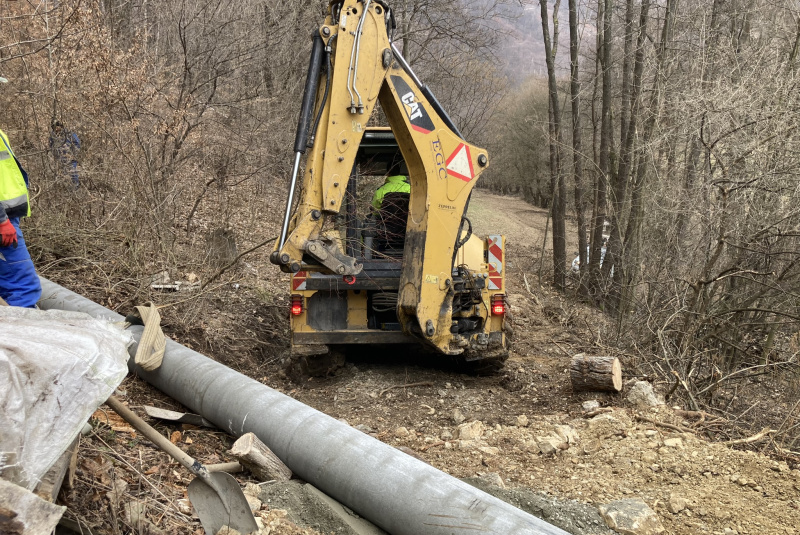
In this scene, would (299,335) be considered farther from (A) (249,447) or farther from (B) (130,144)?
(B) (130,144)

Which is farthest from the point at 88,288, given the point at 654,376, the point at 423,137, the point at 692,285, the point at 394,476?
the point at 692,285

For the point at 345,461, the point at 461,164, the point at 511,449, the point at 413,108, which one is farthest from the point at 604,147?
the point at 345,461

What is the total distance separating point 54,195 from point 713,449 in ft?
23.9

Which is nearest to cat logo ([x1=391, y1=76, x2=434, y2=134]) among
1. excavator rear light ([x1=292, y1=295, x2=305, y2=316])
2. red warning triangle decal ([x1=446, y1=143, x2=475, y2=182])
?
red warning triangle decal ([x1=446, y1=143, x2=475, y2=182])

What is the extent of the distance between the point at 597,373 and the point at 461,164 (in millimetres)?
2232

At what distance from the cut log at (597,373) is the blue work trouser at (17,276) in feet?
15.3

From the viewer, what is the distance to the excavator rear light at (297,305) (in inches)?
255

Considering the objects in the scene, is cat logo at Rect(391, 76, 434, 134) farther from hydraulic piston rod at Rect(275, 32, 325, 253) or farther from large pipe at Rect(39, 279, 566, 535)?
large pipe at Rect(39, 279, 566, 535)

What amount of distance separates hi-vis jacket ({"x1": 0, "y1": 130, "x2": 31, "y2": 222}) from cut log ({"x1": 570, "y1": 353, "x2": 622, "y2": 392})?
15.8 feet

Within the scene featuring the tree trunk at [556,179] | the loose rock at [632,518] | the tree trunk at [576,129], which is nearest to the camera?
the loose rock at [632,518]

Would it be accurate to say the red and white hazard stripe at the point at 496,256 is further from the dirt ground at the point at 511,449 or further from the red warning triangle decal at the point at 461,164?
the dirt ground at the point at 511,449

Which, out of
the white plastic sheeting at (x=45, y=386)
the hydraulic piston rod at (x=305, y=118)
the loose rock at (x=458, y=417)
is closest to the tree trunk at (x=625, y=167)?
the loose rock at (x=458, y=417)

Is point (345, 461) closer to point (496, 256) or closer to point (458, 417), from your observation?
point (458, 417)

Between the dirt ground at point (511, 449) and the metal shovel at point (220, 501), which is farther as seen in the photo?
the dirt ground at point (511, 449)
